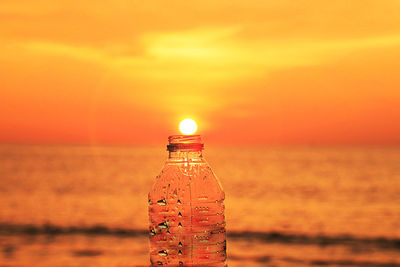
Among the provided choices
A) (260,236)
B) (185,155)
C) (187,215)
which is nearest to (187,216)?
(187,215)

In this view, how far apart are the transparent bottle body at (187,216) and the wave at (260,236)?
1451 centimetres

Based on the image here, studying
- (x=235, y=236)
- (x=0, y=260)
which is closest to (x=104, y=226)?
(x=235, y=236)

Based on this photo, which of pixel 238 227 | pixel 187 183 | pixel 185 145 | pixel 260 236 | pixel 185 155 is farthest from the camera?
pixel 238 227

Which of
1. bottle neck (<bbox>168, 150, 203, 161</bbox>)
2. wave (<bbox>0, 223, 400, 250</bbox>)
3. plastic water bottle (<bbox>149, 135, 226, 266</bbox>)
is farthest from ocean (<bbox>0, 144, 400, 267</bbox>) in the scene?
bottle neck (<bbox>168, 150, 203, 161</bbox>)

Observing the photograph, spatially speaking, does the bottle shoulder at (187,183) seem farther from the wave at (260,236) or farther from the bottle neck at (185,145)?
the wave at (260,236)

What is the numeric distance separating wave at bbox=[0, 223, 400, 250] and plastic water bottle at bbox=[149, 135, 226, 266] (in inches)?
571

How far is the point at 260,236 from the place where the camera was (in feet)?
63.1

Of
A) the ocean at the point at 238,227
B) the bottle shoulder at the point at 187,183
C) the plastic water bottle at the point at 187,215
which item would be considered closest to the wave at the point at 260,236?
the ocean at the point at 238,227

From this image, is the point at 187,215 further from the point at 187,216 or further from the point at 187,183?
the point at 187,183

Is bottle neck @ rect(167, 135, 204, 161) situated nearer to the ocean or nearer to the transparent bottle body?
the transparent bottle body

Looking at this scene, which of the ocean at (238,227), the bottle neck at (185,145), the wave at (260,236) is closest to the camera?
the bottle neck at (185,145)

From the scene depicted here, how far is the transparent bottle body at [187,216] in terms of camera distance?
391 cm

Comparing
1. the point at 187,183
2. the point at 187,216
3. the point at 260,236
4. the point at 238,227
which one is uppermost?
the point at 238,227

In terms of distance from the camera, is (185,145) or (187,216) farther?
(187,216)
